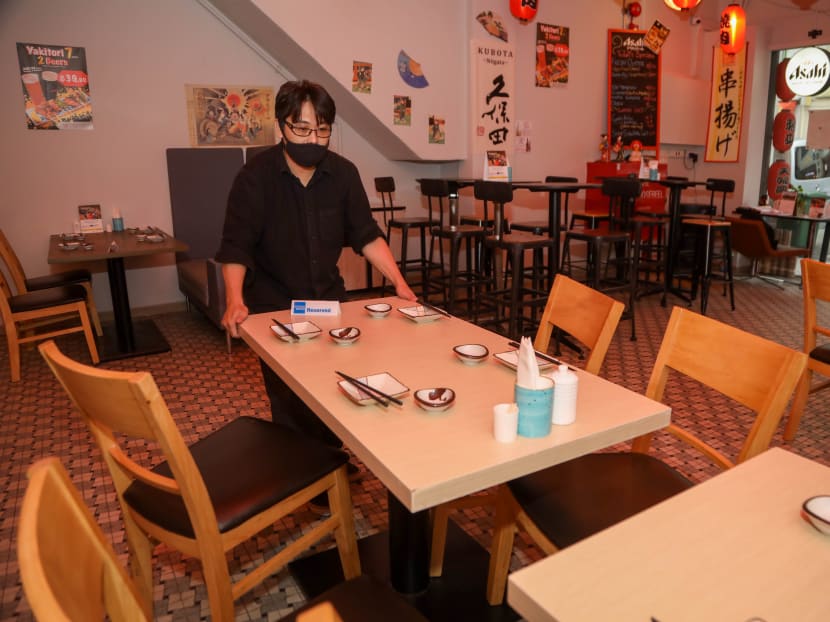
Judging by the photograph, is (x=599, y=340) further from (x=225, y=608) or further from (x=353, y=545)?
(x=225, y=608)

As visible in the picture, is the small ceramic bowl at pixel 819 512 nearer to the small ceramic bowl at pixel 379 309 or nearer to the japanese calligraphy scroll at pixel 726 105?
the small ceramic bowl at pixel 379 309

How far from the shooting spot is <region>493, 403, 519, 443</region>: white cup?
1.19m

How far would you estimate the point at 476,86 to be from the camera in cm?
589

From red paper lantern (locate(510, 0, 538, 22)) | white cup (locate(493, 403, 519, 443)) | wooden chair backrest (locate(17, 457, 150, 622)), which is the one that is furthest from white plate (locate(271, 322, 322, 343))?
red paper lantern (locate(510, 0, 538, 22))

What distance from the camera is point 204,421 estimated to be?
3143 mm

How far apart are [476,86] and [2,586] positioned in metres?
5.35

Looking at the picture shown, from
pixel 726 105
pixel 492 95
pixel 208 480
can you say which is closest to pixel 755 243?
pixel 726 105

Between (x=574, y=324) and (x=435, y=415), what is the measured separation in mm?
798

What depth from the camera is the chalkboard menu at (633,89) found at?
7.17 meters

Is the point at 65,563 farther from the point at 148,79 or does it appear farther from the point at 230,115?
the point at 230,115

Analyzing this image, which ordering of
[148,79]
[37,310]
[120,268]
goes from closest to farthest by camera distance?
[37,310]
[120,268]
[148,79]

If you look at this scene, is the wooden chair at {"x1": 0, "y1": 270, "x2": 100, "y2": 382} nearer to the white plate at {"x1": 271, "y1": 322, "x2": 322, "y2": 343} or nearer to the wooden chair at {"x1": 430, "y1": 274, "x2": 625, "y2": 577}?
the white plate at {"x1": 271, "y1": 322, "x2": 322, "y2": 343}

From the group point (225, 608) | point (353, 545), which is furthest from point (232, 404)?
point (225, 608)

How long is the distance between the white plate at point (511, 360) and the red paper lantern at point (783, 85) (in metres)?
7.04
